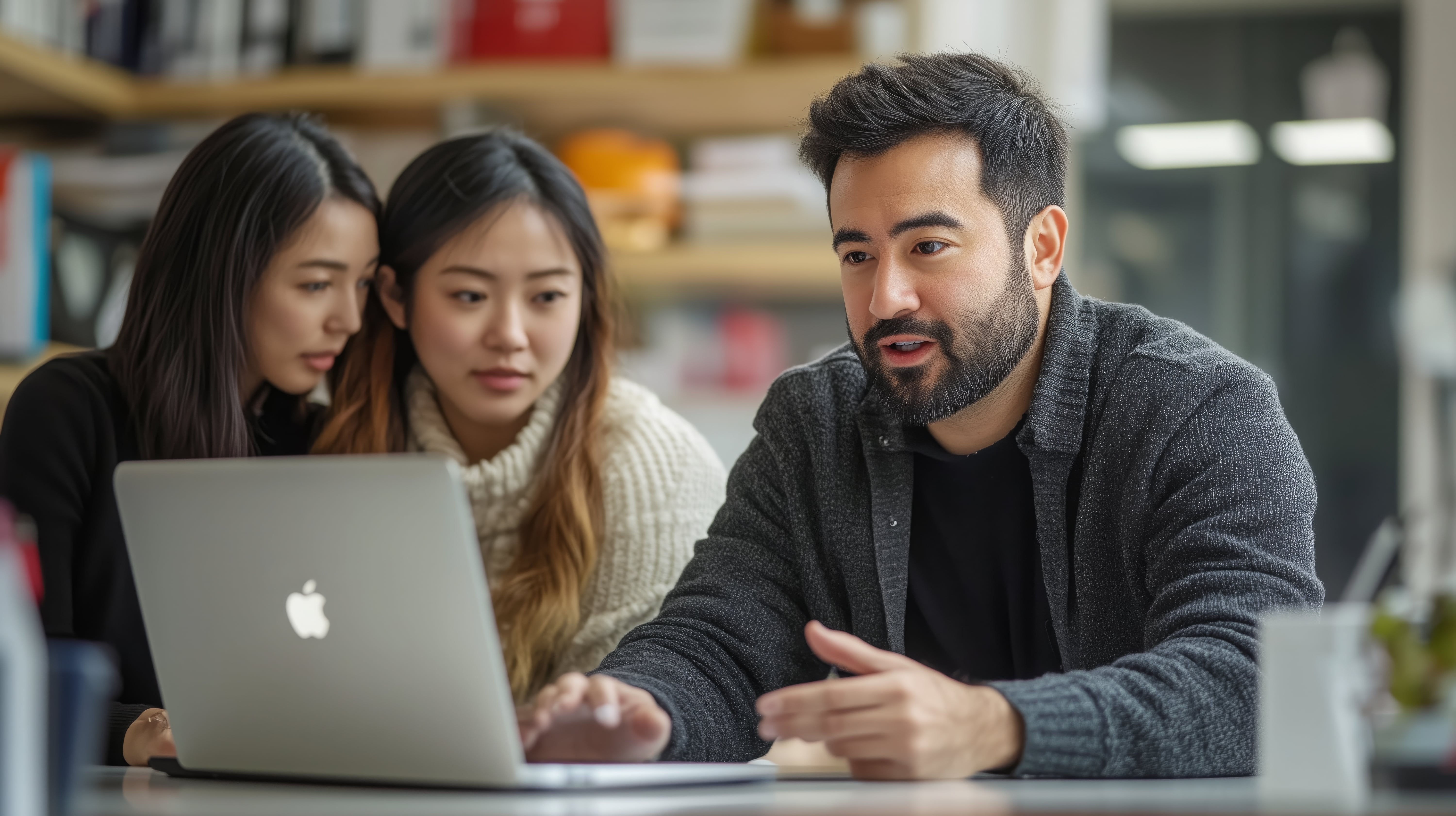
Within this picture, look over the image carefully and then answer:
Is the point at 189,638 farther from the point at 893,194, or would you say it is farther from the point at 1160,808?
the point at 893,194

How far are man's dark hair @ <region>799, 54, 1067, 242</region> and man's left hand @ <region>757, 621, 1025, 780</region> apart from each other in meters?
0.63

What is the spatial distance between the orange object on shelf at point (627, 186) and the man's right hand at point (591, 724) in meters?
1.78

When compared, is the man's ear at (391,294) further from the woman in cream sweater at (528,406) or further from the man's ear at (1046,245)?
the man's ear at (1046,245)

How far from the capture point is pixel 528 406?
1755mm

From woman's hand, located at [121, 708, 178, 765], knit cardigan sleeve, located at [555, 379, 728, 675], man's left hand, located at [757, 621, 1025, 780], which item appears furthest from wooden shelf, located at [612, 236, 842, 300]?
man's left hand, located at [757, 621, 1025, 780]

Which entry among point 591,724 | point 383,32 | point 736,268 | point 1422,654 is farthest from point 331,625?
point 383,32

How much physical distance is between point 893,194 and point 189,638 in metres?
0.80

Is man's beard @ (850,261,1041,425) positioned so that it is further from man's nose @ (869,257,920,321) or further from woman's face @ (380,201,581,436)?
woman's face @ (380,201,581,436)

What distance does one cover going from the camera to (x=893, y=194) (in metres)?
1.41

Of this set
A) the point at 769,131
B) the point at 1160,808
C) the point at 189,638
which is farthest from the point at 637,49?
the point at 1160,808

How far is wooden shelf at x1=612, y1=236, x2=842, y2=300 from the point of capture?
2740 millimetres

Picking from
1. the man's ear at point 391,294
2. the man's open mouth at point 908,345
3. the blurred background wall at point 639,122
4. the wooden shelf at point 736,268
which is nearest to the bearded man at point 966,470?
the man's open mouth at point 908,345

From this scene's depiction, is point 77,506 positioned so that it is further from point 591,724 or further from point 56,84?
point 56,84

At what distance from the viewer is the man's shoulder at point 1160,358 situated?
1319mm
